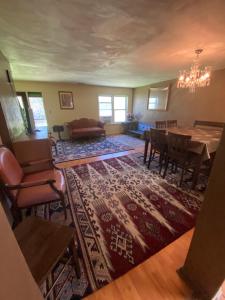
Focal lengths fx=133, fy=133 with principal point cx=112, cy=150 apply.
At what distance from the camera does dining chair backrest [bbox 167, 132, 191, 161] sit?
2.23 m

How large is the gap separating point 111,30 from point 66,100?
4402 mm

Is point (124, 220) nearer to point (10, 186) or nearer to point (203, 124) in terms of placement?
point (10, 186)

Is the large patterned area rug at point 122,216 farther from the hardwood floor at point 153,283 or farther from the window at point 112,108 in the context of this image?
the window at point 112,108

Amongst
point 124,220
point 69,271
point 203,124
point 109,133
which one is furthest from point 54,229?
point 109,133

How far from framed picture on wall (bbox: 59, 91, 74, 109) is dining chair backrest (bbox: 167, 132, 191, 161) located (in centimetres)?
463

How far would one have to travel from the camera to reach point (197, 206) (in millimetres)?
1972

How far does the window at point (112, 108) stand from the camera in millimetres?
6506

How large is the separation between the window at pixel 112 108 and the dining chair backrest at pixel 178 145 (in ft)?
15.1

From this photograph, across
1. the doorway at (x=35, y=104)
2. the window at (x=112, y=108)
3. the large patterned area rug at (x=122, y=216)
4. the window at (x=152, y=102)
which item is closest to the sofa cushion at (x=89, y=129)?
the window at (x=112, y=108)

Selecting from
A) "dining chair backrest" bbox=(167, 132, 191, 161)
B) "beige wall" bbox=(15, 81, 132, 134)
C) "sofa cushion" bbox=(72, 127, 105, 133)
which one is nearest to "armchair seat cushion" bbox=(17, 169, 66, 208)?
"dining chair backrest" bbox=(167, 132, 191, 161)

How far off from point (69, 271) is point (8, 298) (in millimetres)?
908

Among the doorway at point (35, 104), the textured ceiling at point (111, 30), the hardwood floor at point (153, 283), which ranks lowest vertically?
the hardwood floor at point (153, 283)

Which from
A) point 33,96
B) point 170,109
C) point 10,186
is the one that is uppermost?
point 33,96

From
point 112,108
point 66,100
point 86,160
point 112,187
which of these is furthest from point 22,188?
point 112,108
